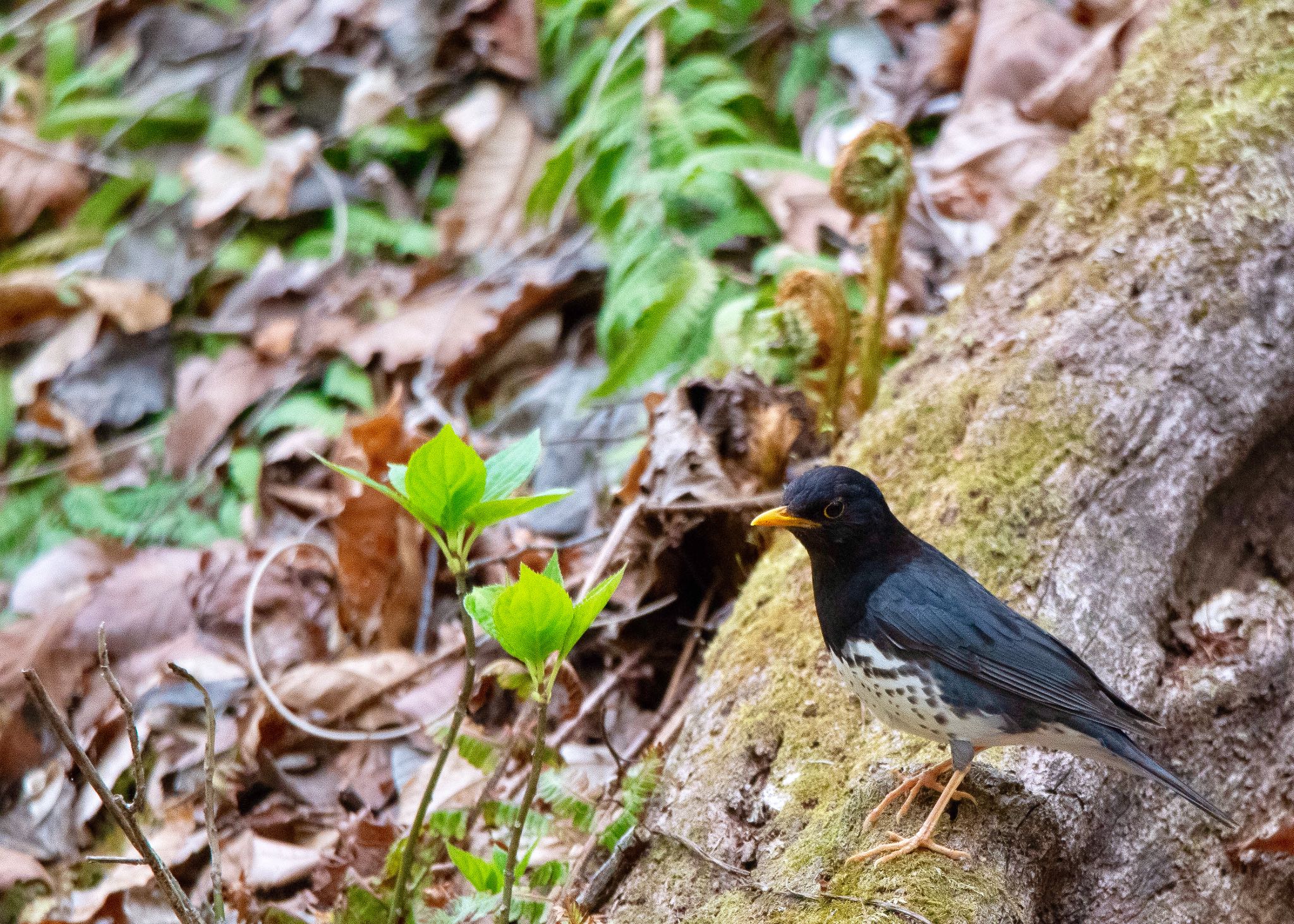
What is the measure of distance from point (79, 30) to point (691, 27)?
4.60 meters

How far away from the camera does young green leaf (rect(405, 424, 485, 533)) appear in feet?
6.47

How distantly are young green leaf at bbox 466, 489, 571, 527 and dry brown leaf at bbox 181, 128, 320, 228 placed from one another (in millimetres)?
4772

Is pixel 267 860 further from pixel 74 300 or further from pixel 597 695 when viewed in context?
pixel 74 300

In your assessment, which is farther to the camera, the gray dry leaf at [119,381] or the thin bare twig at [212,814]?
the gray dry leaf at [119,381]

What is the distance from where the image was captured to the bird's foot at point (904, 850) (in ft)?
7.34

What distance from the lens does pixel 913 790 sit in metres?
2.39

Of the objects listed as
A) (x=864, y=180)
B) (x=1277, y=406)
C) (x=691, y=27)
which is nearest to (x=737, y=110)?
(x=691, y=27)

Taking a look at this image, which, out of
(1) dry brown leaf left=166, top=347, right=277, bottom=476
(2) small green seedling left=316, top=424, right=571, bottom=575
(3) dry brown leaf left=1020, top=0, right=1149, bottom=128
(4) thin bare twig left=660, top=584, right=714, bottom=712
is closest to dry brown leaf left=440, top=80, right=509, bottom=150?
(1) dry brown leaf left=166, top=347, right=277, bottom=476

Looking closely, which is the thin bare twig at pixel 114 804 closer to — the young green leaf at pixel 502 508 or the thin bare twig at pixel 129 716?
the thin bare twig at pixel 129 716

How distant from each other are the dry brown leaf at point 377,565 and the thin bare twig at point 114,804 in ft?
7.20

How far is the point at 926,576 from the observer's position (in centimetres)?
262

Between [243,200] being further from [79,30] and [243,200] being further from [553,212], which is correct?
[79,30]

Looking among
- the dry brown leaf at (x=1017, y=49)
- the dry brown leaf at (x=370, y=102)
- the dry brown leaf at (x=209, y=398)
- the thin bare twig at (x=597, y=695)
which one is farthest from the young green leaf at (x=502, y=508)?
the dry brown leaf at (x=370, y=102)

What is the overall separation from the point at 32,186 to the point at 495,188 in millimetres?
2962
